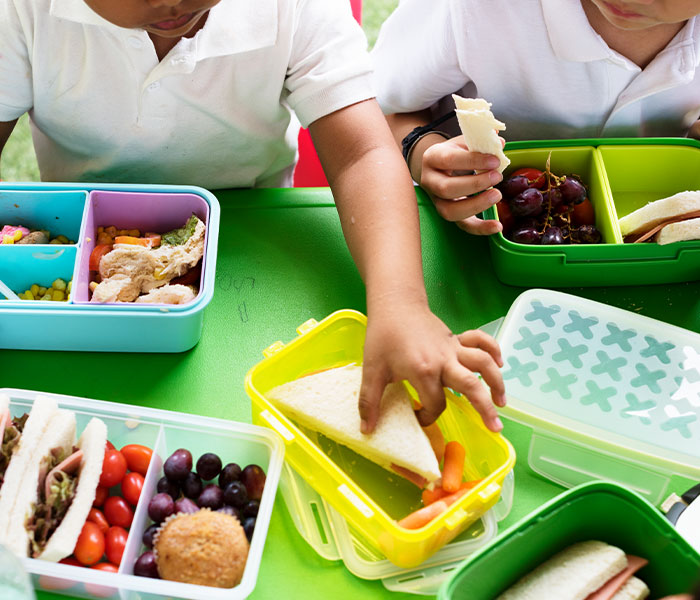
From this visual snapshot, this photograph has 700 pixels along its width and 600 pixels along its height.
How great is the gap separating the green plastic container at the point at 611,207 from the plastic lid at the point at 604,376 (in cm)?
5

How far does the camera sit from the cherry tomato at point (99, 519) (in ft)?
2.31

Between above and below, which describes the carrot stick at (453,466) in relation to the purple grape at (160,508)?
above

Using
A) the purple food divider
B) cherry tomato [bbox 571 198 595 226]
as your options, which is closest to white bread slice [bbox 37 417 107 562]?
the purple food divider

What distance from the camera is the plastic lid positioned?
2.63 ft

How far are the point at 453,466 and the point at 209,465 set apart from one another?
0.81ft

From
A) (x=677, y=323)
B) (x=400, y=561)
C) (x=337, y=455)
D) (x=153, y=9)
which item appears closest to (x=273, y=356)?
(x=337, y=455)

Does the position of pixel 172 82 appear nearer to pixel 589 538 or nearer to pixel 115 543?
pixel 115 543

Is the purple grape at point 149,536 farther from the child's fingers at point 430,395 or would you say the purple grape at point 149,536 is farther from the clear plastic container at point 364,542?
the child's fingers at point 430,395

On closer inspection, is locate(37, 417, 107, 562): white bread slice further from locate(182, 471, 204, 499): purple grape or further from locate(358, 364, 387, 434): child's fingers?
locate(358, 364, 387, 434): child's fingers

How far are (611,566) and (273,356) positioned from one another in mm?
397

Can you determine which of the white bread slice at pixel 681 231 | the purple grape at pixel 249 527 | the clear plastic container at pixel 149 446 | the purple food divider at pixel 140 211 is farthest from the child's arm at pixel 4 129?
the white bread slice at pixel 681 231

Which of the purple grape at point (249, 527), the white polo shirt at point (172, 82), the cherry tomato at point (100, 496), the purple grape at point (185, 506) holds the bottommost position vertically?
the cherry tomato at point (100, 496)

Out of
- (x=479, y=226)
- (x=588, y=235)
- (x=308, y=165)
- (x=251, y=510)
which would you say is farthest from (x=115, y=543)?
(x=308, y=165)

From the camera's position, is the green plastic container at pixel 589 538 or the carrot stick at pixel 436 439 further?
the carrot stick at pixel 436 439
